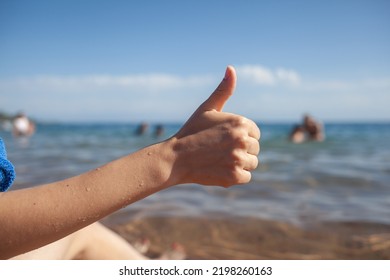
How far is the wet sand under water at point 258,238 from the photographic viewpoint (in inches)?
91.6

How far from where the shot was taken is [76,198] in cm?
90

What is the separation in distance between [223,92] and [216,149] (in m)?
0.18

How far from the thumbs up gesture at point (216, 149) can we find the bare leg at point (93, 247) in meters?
0.63

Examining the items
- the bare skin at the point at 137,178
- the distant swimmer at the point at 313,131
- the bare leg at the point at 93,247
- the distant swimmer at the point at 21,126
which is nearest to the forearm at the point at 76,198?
the bare skin at the point at 137,178

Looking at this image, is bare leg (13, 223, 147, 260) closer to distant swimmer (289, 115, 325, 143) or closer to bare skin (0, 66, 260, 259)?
bare skin (0, 66, 260, 259)

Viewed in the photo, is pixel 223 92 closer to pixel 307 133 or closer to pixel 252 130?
pixel 252 130

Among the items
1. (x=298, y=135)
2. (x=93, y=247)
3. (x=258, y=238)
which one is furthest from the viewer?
(x=298, y=135)

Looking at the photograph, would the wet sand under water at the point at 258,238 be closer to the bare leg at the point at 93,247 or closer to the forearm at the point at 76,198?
the bare leg at the point at 93,247

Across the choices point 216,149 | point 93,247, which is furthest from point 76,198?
point 93,247

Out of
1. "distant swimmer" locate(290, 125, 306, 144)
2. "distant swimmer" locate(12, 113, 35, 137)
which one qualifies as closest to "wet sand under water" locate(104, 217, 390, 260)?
"distant swimmer" locate(290, 125, 306, 144)

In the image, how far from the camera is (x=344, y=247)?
7.84 feet

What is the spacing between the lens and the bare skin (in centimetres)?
86

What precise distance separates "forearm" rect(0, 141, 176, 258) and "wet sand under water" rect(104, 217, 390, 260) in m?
1.48
